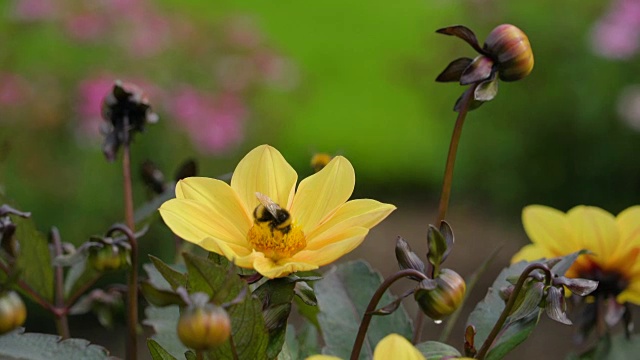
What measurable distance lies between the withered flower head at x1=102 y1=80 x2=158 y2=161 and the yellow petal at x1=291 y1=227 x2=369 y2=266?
19 cm

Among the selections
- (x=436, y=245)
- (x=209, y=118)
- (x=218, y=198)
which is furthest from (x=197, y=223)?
(x=209, y=118)

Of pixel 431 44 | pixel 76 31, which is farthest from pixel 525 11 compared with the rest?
pixel 76 31

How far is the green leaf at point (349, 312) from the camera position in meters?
0.67

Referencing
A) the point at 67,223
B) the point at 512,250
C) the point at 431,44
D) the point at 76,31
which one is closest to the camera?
the point at 67,223

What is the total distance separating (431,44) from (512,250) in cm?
90

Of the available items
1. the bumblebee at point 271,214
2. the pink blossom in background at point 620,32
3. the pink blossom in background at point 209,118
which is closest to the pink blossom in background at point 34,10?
the pink blossom in background at point 209,118

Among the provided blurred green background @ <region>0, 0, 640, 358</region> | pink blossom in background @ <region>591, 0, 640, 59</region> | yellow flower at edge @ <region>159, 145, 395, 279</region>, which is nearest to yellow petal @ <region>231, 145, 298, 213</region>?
yellow flower at edge @ <region>159, 145, 395, 279</region>

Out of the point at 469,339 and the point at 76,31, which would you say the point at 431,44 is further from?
the point at 469,339

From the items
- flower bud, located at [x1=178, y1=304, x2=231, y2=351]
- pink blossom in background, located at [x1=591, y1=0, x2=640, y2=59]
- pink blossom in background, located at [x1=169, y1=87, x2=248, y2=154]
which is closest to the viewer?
flower bud, located at [x1=178, y1=304, x2=231, y2=351]

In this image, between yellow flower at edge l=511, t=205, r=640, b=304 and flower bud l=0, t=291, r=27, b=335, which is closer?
flower bud l=0, t=291, r=27, b=335

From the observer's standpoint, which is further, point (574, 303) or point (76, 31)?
point (76, 31)

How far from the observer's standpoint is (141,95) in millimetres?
694

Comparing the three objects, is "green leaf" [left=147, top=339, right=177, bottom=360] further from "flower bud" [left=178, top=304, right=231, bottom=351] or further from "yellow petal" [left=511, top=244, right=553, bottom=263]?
"yellow petal" [left=511, top=244, right=553, bottom=263]

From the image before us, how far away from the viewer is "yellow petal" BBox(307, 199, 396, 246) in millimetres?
556
